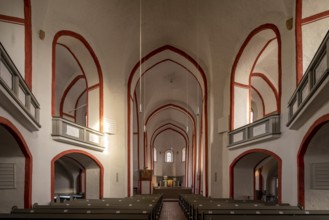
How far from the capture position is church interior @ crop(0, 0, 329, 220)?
28.6ft

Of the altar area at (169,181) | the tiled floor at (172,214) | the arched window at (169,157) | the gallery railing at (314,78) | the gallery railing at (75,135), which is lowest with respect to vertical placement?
the altar area at (169,181)

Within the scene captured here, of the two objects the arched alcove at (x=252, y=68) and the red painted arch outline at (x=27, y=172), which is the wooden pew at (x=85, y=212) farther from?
the arched alcove at (x=252, y=68)

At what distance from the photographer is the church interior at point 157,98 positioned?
8.72 metres

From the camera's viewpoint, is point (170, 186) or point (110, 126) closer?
point (110, 126)

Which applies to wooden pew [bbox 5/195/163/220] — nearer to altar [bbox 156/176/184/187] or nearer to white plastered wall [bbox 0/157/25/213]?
white plastered wall [bbox 0/157/25/213]

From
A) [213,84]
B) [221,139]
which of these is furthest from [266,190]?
[213,84]

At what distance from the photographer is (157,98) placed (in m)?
27.6

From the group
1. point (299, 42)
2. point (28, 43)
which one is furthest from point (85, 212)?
point (299, 42)

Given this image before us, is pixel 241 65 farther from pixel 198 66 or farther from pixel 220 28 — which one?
pixel 198 66

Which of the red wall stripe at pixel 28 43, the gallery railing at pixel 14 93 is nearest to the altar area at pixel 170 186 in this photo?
the gallery railing at pixel 14 93

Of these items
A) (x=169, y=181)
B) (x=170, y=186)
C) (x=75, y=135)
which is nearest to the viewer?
(x=75, y=135)

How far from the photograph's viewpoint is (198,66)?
19.3m

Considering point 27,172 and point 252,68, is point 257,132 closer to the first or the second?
point 252,68

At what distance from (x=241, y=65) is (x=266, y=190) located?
34.4ft
